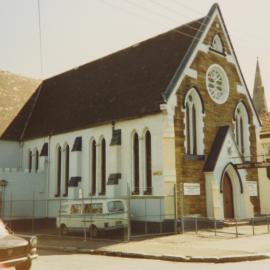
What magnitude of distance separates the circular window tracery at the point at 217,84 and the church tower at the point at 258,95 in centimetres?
3515

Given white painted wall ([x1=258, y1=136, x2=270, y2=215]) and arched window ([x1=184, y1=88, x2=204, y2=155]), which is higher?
arched window ([x1=184, y1=88, x2=204, y2=155])

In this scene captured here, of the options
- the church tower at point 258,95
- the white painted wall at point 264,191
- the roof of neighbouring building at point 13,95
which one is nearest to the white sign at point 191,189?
the white painted wall at point 264,191

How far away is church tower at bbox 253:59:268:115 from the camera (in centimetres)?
6217

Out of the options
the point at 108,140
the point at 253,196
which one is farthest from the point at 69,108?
the point at 253,196

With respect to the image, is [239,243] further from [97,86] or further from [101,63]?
[101,63]

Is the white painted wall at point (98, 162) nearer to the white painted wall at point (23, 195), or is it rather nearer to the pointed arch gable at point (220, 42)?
the white painted wall at point (23, 195)

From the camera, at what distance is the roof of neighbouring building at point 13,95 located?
3381 cm

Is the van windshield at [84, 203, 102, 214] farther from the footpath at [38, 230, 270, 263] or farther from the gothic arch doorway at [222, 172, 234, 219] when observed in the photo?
the gothic arch doorway at [222, 172, 234, 219]

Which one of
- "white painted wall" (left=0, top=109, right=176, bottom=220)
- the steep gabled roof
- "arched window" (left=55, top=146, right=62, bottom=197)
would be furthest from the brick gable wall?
"arched window" (left=55, top=146, right=62, bottom=197)

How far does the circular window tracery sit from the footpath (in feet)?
33.1

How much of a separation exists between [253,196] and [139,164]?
922 centimetres

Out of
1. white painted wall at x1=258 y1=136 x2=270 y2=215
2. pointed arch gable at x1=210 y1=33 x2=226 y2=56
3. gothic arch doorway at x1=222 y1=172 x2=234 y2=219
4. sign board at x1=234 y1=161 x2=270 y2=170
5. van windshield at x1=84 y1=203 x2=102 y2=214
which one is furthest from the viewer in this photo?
white painted wall at x1=258 y1=136 x2=270 y2=215

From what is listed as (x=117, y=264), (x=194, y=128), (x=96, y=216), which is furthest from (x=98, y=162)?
(x=117, y=264)

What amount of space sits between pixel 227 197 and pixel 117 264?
573 inches
